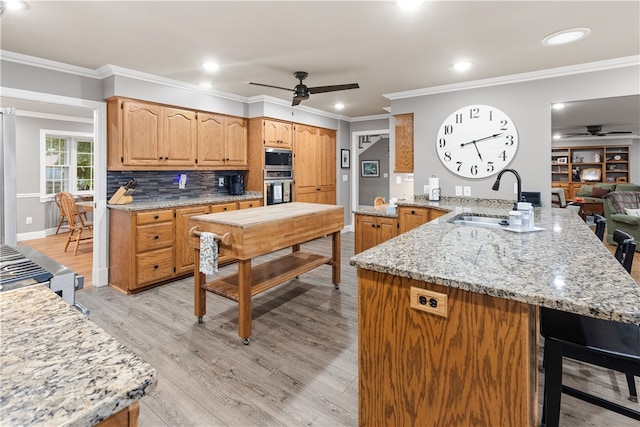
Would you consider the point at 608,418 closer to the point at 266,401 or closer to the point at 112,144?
the point at 266,401

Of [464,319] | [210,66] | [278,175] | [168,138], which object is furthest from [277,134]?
[464,319]

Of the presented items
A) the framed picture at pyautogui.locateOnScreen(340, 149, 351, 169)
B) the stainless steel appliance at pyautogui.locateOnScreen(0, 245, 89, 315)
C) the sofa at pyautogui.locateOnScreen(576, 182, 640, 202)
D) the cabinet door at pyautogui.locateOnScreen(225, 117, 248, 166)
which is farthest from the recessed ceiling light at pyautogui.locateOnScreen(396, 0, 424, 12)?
the sofa at pyautogui.locateOnScreen(576, 182, 640, 202)

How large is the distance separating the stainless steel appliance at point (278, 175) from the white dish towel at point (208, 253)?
257 cm

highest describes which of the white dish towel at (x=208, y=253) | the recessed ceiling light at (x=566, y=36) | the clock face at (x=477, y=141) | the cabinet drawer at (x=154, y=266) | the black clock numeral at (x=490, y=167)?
the recessed ceiling light at (x=566, y=36)

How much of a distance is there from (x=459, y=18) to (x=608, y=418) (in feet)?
8.84

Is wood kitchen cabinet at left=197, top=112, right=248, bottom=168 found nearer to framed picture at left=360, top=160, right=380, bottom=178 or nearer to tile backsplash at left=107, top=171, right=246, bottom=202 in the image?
tile backsplash at left=107, top=171, right=246, bottom=202

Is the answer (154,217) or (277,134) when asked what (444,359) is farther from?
(277,134)

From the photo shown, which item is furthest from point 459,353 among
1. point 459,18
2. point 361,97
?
point 361,97

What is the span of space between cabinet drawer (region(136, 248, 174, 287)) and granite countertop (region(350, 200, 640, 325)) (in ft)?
9.89

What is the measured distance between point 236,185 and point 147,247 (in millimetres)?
1769

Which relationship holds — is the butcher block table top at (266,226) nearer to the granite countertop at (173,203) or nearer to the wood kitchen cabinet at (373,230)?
the wood kitchen cabinet at (373,230)

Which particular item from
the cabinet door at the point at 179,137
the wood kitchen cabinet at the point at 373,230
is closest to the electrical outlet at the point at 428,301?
the wood kitchen cabinet at the point at 373,230

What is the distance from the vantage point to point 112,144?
12.4ft

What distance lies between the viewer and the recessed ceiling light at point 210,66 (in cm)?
350
